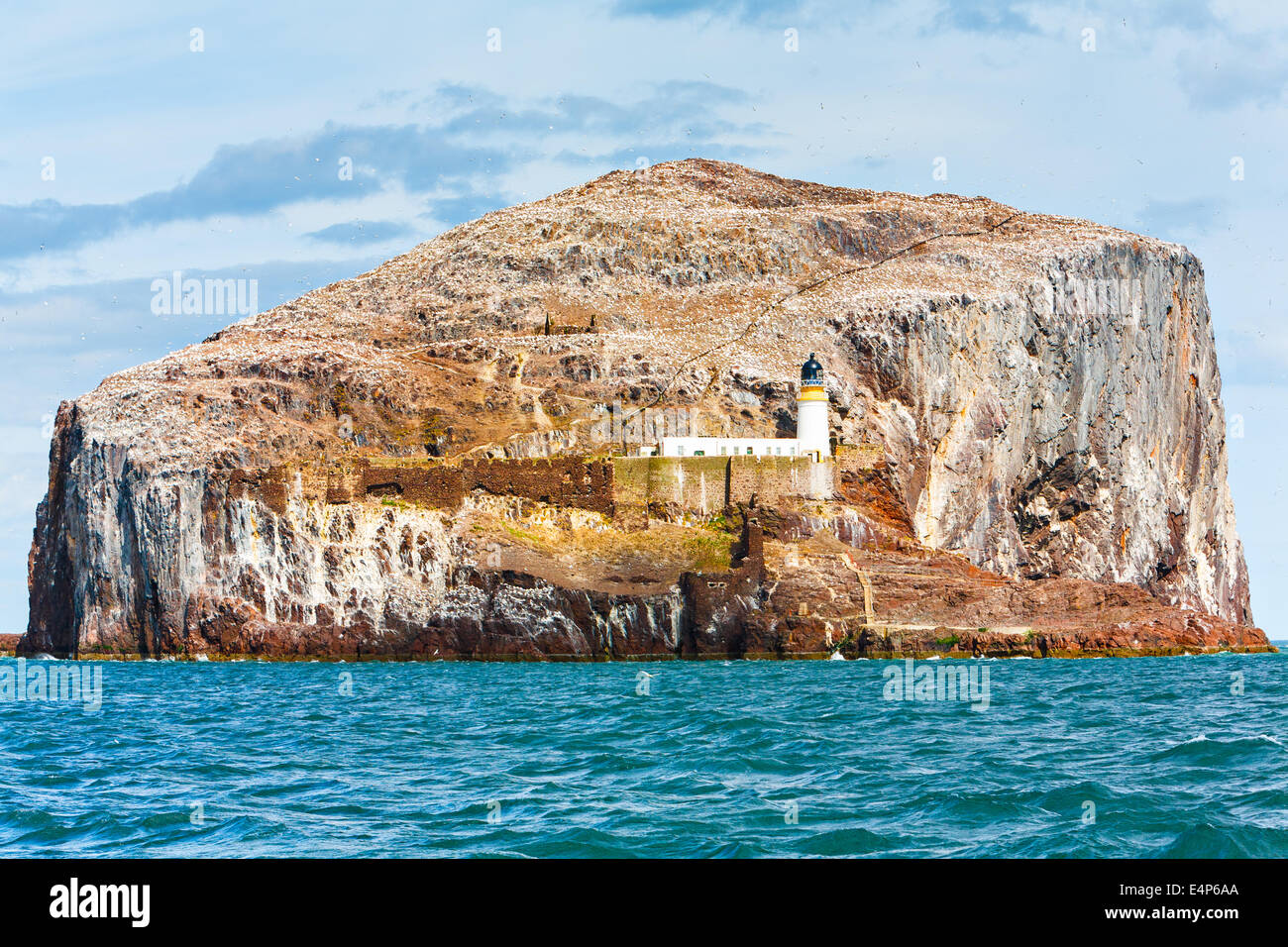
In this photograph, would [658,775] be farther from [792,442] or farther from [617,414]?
[617,414]

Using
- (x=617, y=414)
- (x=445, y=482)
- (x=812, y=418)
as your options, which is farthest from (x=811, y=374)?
(x=445, y=482)

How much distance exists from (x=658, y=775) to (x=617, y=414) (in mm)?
62779

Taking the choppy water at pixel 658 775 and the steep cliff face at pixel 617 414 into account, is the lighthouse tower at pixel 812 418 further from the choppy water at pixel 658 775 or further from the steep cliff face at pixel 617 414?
the choppy water at pixel 658 775

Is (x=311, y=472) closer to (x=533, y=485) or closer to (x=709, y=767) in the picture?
(x=533, y=485)

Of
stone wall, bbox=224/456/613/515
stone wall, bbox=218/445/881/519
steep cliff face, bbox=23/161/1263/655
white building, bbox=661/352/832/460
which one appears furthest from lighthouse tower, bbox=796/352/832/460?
stone wall, bbox=224/456/613/515

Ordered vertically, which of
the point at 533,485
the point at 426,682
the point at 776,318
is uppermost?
the point at 776,318

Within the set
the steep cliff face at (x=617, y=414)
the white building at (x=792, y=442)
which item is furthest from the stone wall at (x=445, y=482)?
the white building at (x=792, y=442)

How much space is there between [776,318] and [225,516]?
39.4 m

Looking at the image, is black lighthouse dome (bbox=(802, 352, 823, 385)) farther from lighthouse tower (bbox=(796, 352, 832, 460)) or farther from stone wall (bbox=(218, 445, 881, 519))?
stone wall (bbox=(218, 445, 881, 519))

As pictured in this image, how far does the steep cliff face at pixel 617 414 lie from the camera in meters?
71.8

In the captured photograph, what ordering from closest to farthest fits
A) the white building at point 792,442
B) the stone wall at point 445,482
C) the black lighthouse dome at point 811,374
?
the stone wall at point 445,482 < the white building at point 792,442 < the black lighthouse dome at point 811,374

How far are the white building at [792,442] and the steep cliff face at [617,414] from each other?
14.8ft
